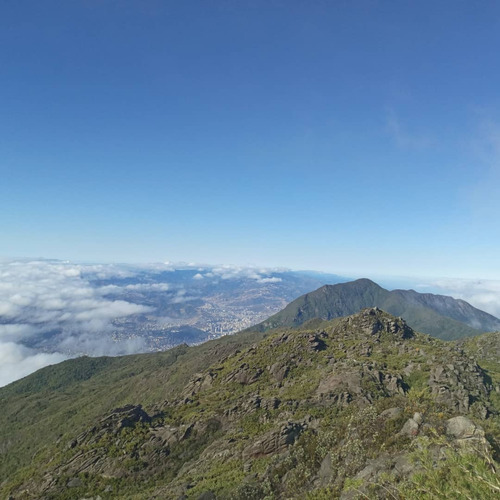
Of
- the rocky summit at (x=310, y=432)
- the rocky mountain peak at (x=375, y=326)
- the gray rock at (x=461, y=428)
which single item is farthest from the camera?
the rocky mountain peak at (x=375, y=326)

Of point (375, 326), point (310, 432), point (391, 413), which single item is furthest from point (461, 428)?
point (375, 326)

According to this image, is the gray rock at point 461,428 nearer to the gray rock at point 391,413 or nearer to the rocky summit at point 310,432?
the rocky summit at point 310,432

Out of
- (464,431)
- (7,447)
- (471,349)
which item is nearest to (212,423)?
(464,431)

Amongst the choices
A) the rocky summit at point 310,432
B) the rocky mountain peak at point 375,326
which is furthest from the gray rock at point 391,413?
the rocky mountain peak at point 375,326

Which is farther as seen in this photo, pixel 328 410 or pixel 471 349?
pixel 471 349

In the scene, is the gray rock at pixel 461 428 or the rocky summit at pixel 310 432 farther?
the gray rock at pixel 461 428

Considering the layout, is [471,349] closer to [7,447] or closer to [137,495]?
[137,495]

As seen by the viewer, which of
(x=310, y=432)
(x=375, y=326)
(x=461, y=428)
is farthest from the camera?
(x=375, y=326)

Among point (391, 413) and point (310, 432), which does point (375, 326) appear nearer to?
point (310, 432)

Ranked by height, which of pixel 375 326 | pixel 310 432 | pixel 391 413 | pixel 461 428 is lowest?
pixel 310 432
